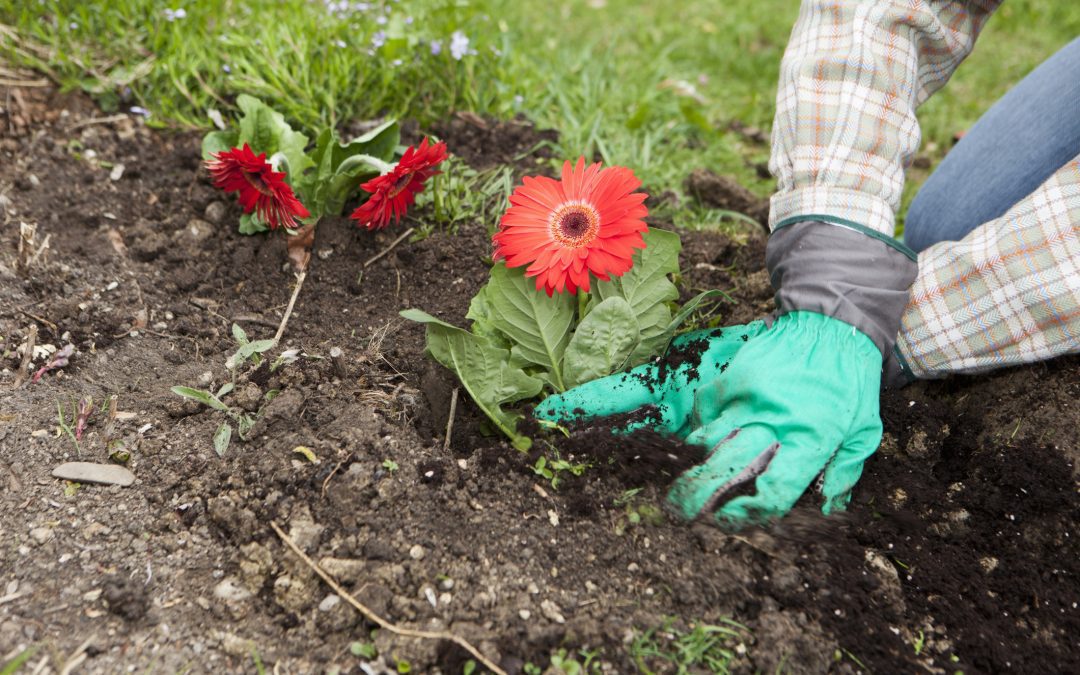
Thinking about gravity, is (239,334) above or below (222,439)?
above

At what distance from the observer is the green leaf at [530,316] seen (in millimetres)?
1824

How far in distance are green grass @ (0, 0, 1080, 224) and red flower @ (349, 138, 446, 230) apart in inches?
27.1

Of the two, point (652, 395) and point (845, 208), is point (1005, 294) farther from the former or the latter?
point (652, 395)

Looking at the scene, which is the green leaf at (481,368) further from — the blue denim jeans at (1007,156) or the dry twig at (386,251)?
the blue denim jeans at (1007,156)

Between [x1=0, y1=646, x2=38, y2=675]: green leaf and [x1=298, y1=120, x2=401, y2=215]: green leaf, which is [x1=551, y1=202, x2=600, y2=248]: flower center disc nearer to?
[x1=298, y1=120, x2=401, y2=215]: green leaf

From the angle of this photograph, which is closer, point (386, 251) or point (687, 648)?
point (687, 648)

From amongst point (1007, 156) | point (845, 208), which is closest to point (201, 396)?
point (845, 208)

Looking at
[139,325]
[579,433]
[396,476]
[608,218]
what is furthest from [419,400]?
[139,325]

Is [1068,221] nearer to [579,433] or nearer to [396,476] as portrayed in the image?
[579,433]

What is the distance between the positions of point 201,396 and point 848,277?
135 centimetres

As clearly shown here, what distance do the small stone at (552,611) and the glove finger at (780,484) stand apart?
34cm

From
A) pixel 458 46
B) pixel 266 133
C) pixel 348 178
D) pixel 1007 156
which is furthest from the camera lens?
pixel 458 46

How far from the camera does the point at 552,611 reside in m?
1.48

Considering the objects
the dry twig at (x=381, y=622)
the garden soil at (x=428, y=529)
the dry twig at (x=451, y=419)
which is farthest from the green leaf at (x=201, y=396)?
the dry twig at (x=451, y=419)
